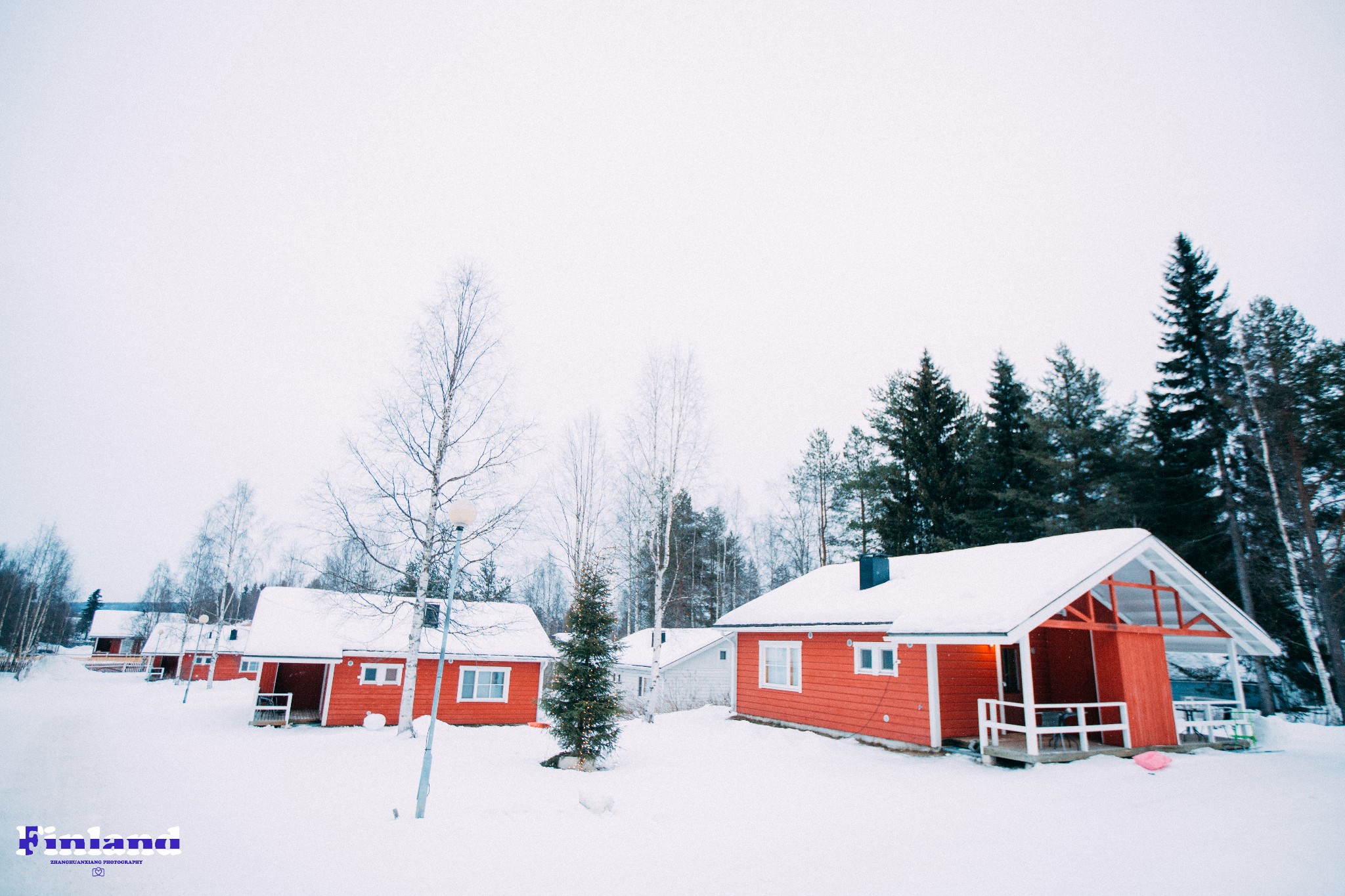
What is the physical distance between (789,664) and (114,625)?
229ft

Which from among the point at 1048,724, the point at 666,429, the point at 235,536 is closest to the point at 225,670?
the point at 235,536

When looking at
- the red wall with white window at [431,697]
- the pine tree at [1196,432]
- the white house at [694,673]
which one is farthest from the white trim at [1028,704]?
the white house at [694,673]

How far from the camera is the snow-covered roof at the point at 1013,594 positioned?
12.2m

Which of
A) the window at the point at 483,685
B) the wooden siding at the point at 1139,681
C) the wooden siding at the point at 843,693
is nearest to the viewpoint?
the wooden siding at the point at 1139,681

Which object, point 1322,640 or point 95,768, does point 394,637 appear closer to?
point 95,768

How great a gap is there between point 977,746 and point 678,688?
19.7 metres

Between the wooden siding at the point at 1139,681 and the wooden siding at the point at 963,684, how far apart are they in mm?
2293

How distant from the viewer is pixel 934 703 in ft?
45.5

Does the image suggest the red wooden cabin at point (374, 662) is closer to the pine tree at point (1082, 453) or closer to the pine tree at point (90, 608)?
the pine tree at point (1082, 453)

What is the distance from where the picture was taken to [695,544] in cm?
4253

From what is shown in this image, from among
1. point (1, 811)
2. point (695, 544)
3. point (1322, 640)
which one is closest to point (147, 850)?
point (1, 811)

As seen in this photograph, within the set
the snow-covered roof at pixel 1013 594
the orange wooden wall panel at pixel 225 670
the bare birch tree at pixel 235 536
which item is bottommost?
the orange wooden wall panel at pixel 225 670

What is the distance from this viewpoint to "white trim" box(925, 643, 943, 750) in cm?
1370

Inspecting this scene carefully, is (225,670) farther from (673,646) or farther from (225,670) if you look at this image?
(673,646)
